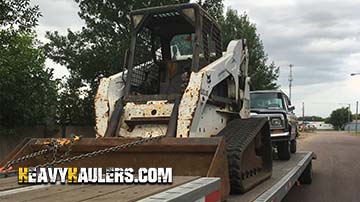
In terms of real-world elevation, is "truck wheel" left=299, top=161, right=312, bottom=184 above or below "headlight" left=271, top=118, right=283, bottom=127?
below

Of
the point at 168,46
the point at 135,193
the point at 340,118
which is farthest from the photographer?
the point at 340,118

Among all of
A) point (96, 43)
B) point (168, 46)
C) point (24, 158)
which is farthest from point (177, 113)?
point (96, 43)

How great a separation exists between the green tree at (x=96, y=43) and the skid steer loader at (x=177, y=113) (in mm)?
10836

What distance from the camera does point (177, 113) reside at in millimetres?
5762

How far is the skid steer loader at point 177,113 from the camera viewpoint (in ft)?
16.2

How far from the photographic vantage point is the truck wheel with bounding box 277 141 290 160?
10.6 meters

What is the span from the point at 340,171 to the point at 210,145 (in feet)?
32.4

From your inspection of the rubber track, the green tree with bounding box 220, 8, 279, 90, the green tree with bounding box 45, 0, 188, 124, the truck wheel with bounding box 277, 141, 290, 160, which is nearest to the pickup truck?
the truck wheel with bounding box 277, 141, 290, 160

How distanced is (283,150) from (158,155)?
6.30 metres

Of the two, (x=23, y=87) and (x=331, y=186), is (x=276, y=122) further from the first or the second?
(x=23, y=87)

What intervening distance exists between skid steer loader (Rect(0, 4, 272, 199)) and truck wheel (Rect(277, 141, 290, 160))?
3108 mm

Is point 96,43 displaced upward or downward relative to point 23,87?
upward

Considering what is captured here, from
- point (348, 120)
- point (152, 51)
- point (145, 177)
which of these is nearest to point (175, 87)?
point (152, 51)

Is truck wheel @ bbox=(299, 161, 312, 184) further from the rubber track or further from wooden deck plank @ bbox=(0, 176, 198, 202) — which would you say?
wooden deck plank @ bbox=(0, 176, 198, 202)
